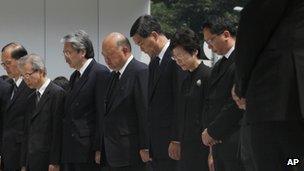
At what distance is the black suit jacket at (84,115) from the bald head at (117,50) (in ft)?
0.92

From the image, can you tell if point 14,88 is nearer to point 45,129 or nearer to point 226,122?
point 45,129

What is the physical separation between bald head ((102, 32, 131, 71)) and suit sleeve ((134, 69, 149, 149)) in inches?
10.5

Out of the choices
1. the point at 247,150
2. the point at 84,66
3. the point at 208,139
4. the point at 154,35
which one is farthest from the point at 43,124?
the point at 247,150

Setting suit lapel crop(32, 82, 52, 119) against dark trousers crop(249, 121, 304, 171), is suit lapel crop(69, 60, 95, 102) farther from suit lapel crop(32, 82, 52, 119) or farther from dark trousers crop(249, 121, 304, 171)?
dark trousers crop(249, 121, 304, 171)

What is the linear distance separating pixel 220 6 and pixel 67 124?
2807 centimetres

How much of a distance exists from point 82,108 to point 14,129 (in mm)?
1401

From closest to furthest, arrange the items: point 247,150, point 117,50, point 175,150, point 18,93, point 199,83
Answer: point 247,150 < point 199,83 < point 175,150 < point 117,50 < point 18,93

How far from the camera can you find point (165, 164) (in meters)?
6.37

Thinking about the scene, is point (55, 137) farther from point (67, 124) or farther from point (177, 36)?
point (177, 36)

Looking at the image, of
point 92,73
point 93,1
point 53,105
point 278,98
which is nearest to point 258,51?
point 278,98

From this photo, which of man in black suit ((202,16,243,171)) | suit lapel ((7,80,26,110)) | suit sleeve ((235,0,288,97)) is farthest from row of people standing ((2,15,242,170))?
suit sleeve ((235,0,288,97))

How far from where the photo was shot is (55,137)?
705 cm

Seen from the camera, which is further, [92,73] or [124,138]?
[92,73]

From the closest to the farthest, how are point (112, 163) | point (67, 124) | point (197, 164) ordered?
point (197, 164), point (112, 163), point (67, 124)
